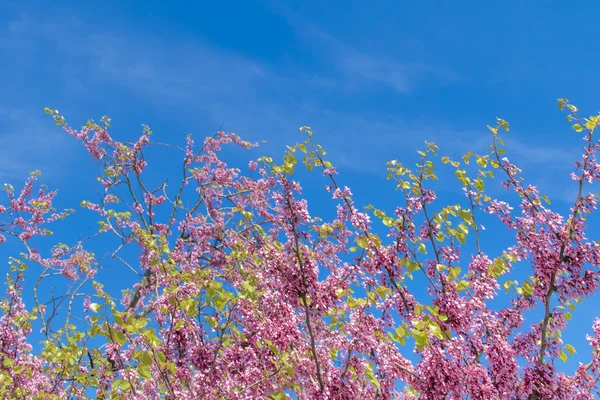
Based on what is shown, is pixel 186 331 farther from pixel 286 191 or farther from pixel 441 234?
pixel 441 234

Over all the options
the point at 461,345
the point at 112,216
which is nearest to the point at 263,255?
the point at 461,345

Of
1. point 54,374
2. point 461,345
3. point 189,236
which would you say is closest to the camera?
point 461,345

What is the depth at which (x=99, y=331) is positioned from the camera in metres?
5.82

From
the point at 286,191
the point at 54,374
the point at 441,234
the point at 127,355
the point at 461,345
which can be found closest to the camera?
the point at 461,345

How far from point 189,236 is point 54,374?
581cm

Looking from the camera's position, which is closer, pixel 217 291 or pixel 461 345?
pixel 461 345

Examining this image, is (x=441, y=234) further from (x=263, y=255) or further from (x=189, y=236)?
(x=189, y=236)

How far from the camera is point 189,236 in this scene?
49.3 feet

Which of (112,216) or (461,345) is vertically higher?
(112,216)

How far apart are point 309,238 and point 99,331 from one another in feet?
8.73

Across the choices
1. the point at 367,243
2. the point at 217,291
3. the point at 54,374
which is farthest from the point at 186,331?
the point at 54,374

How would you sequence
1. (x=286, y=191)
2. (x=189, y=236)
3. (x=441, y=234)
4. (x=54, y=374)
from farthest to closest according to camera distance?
(x=189, y=236) → (x=54, y=374) → (x=441, y=234) → (x=286, y=191)

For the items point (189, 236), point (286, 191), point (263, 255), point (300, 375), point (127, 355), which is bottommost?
point (300, 375)

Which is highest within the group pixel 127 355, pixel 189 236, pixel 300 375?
pixel 189 236
